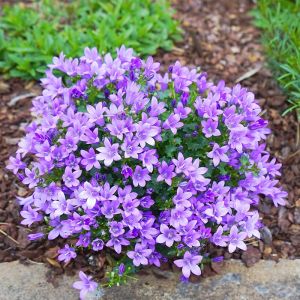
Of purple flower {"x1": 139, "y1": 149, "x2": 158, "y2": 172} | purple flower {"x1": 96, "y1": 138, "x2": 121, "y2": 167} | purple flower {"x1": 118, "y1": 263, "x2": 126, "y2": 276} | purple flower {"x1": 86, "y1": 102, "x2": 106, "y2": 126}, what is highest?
purple flower {"x1": 86, "y1": 102, "x2": 106, "y2": 126}

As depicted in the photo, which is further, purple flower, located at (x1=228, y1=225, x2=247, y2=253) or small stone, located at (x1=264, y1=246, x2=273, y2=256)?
small stone, located at (x1=264, y1=246, x2=273, y2=256)

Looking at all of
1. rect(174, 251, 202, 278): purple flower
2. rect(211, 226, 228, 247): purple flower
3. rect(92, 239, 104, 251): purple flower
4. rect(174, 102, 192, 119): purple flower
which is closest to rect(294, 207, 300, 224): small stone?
rect(211, 226, 228, 247): purple flower

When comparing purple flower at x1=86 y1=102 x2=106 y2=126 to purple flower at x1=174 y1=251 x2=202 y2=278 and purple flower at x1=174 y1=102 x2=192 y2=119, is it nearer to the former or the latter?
purple flower at x1=174 y1=102 x2=192 y2=119

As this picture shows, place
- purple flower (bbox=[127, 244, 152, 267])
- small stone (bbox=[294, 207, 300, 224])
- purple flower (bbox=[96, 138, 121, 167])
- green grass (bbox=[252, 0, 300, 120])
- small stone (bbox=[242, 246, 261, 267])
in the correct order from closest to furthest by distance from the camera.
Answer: purple flower (bbox=[96, 138, 121, 167]), purple flower (bbox=[127, 244, 152, 267]), small stone (bbox=[242, 246, 261, 267]), small stone (bbox=[294, 207, 300, 224]), green grass (bbox=[252, 0, 300, 120])

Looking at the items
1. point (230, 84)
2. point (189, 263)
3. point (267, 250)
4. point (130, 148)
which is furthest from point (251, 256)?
point (230, 84)

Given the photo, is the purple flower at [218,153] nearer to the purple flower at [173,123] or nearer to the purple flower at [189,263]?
the purple flower at [173,123]

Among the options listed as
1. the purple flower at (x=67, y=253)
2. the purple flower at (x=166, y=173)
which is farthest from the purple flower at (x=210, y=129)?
the purple flower at (x=67, y=253)
